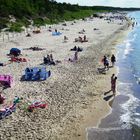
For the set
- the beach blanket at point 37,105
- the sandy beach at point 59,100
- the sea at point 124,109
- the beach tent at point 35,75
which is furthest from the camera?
the beach tent at point 35,75

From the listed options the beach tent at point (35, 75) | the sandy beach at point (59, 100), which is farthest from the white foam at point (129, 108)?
the beach tent at point (35, 75)

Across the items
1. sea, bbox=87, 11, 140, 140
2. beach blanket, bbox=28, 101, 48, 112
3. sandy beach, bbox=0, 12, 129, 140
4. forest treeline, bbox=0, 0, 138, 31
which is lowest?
sea, bbox=87, 11, 140, 140

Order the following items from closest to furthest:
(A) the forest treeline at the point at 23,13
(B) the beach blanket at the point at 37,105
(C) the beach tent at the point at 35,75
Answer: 1. (B) the beach blanket at the point at 37,105
2. (C) the beach tent at the point at 35,75
3. (A) the forest treeline at the point at 23,13

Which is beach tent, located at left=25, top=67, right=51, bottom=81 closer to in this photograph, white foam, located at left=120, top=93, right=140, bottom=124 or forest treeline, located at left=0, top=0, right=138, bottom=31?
white foam, located at left=120, top=93, right=140, bottom=124

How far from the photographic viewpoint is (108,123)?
19.4 m

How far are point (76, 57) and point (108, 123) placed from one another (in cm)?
1837

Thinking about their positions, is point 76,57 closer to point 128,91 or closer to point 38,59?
point 38,59

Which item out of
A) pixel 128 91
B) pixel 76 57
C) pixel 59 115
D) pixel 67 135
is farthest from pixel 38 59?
pixel 67 135

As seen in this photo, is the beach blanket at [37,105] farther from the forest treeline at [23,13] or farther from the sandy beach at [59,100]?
the forest treeline at [23,13]

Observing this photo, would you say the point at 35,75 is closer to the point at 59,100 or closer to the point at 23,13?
the point at 59,100

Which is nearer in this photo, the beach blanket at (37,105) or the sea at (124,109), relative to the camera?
the sea at (124,109)

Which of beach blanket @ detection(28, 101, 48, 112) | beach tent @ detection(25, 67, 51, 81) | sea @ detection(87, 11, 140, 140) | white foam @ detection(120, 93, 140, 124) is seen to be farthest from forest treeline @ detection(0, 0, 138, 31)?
beach blanket @ detection(28, 101, 48, 112)

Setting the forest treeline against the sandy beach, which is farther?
the forest treeline

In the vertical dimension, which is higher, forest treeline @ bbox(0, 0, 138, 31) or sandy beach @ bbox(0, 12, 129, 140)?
forest treeline @ bbox(0, 0, 138, 31)
